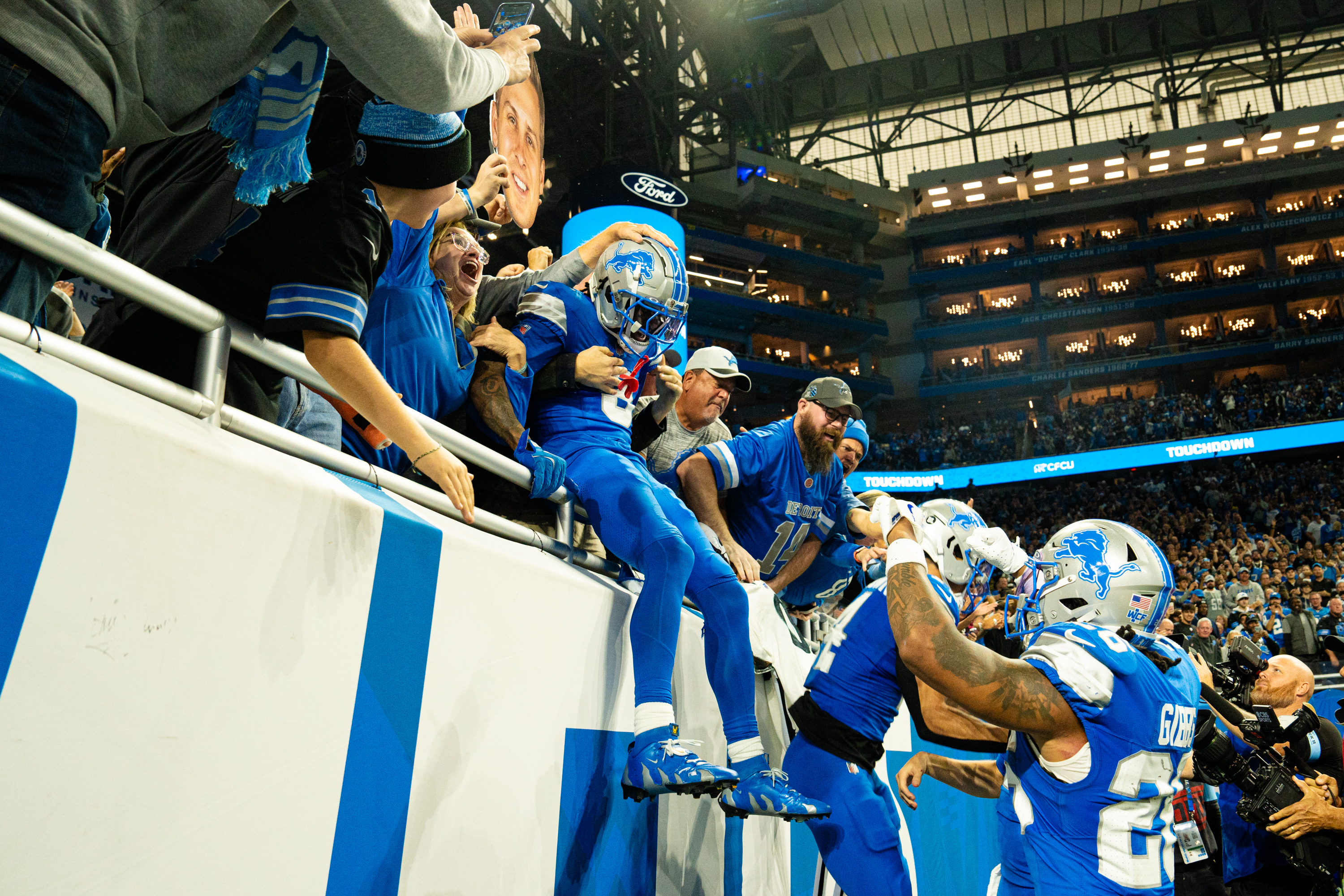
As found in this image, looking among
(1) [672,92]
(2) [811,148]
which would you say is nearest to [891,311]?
(2) [811,148]

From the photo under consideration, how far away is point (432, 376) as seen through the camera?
9.41 feet

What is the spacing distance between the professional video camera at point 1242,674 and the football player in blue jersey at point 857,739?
381cm

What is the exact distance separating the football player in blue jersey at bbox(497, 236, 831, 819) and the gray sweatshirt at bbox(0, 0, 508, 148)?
1.63 meters

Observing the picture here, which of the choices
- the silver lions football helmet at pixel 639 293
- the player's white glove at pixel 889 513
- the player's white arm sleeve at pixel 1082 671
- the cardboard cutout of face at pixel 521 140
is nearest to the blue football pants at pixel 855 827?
the player's white arm sleeve at pixel 1082 671

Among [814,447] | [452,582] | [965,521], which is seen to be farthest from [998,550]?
[452,582]

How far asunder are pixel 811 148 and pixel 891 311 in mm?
8977

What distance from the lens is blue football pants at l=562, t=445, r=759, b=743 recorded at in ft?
9.37

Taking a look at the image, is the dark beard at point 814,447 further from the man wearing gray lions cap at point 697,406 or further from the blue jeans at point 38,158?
the blue jeans at point 38,158

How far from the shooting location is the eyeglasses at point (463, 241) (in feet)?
10.8

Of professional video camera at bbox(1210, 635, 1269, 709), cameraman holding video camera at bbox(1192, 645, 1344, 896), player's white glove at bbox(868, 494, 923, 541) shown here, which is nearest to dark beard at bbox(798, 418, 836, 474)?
player's white glove at bbox(868, 494, 923, 541)

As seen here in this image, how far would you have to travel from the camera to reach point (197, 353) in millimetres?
1616

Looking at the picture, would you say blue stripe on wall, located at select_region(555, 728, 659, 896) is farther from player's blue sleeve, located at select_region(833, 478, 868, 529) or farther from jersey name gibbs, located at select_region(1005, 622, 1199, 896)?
player's blue sleeve, located at select_region(833, 478, 868, 529)

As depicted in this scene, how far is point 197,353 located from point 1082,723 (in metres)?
2.95

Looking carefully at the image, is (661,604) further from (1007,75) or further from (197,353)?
(1007,75)
